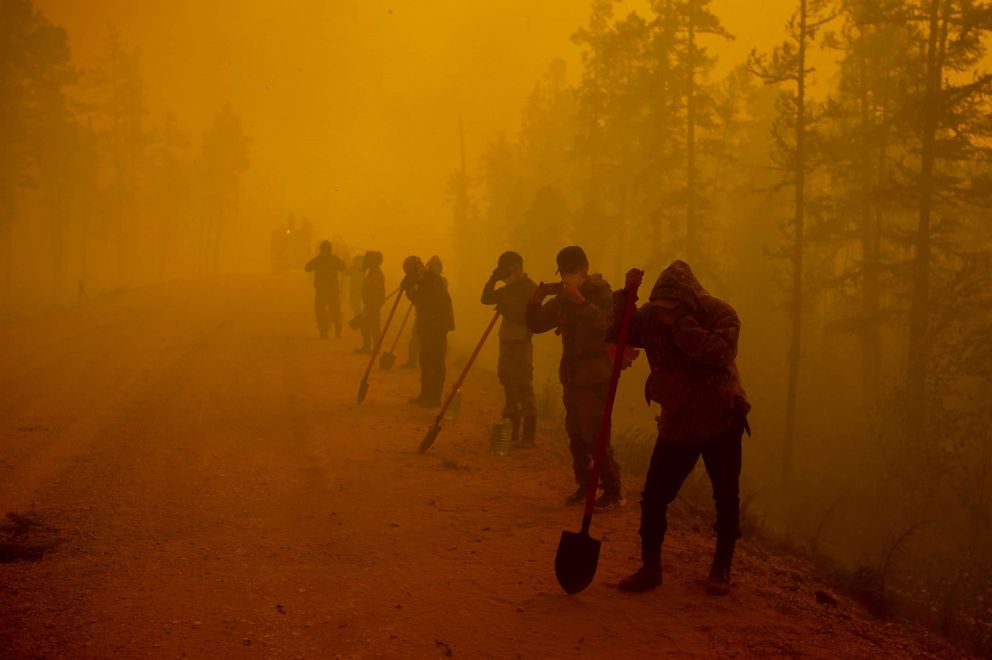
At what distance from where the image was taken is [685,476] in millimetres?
5203

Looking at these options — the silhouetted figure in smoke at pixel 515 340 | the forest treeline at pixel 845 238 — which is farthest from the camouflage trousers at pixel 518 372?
the forest treeline at pixel 845 238

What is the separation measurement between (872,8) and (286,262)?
4633 cm

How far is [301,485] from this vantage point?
8336 mm

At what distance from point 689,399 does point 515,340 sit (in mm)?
5340

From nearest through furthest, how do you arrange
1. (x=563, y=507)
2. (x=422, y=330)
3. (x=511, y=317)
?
(x=563, y=507) < (x=511, y=317) < (x=422, y=330)

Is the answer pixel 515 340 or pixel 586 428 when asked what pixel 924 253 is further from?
pixel 586 428

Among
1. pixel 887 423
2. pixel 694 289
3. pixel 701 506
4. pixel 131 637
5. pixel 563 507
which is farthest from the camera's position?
pixel 887 423

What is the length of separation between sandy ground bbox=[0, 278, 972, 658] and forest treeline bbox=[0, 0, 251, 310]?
26345mm

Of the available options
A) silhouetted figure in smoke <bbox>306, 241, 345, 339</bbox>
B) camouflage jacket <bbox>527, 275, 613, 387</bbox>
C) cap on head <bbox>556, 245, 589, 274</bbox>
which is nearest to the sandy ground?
camouflage jacket <bbox>527, 275, 613, 387</bbox>

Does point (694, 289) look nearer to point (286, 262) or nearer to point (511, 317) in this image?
point (511, 317)

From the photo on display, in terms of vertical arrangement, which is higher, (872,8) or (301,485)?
(872,8)

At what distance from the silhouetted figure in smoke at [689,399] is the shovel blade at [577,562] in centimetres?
39

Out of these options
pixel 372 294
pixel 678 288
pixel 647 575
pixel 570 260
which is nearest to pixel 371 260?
pixel 372 294

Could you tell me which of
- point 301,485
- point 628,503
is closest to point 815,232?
point 628,503
